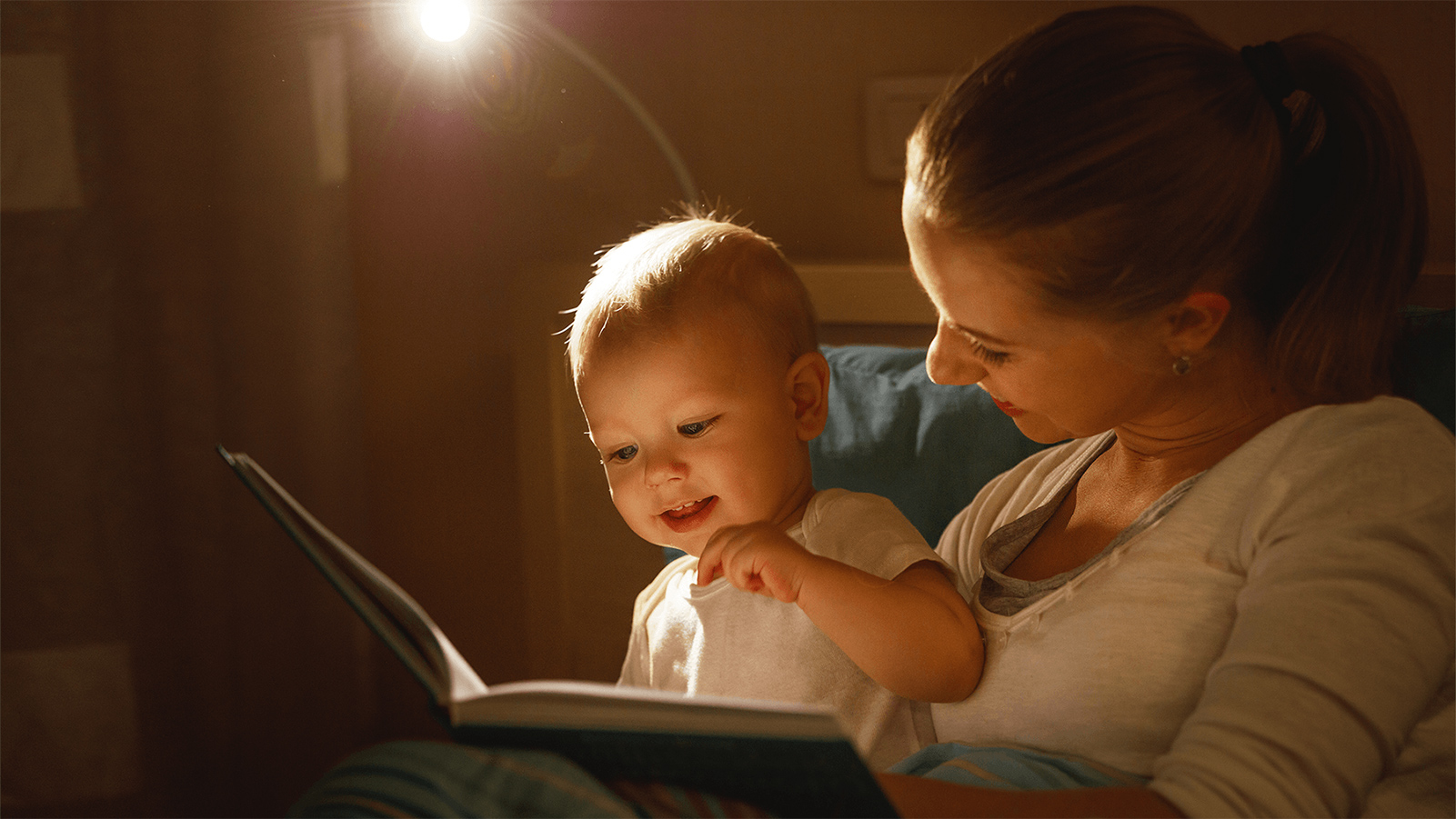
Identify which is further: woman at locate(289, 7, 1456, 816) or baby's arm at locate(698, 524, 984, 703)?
baby's arm at locate(698, 524, 984, 703)

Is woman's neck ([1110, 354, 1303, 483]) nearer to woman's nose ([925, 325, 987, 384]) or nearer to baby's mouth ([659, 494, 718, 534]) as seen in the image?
woman's nose ([925, 325, 987, 384])

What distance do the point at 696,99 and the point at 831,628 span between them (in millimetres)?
1113

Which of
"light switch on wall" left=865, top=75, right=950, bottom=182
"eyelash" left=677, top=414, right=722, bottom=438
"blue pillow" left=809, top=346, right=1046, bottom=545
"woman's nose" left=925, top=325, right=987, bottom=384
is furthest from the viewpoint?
"light switch on wall" left=865, top=75, right=950, bottom=182

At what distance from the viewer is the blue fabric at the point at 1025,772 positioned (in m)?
0.64

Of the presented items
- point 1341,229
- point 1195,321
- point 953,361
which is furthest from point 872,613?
point 1341,229

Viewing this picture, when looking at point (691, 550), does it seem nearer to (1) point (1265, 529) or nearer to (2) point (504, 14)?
(1) point (1265, 529)

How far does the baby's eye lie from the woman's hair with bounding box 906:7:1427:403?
278mm

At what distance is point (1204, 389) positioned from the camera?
2.39ft

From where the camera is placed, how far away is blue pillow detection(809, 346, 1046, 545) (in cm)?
104

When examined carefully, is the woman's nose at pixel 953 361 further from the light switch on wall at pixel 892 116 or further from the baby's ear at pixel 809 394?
the light switch on wall at pixel 892 116

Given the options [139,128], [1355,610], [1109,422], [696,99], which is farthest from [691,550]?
[139,128]

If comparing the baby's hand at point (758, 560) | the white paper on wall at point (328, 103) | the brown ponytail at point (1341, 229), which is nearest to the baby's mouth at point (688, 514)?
the baby's hand at point (758, 560)

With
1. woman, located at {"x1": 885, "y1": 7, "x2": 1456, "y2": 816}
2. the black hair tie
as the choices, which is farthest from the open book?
the black hair tie

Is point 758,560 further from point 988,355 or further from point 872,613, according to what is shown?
point 988,355
